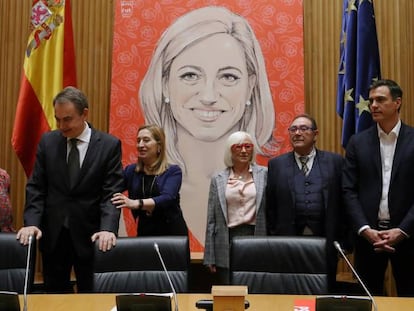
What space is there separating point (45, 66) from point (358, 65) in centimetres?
209

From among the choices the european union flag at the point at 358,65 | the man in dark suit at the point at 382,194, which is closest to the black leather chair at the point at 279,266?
the man in dark suit at the point at 382,194

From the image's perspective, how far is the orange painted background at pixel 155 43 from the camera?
440 centimetres

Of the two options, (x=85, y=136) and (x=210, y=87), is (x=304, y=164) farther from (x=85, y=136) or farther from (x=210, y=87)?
(x=210, y=87)

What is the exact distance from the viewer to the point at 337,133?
4.47m

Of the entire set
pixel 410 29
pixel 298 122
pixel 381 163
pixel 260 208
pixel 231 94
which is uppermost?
pixel 410 29

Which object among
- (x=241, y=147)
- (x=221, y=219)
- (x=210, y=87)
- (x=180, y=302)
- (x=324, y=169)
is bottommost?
(x=180, y=302)

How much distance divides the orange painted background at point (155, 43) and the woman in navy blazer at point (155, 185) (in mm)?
1036

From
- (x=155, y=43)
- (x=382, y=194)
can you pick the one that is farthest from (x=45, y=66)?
(x=382, y=194)

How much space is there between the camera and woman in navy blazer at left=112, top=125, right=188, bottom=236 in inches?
130

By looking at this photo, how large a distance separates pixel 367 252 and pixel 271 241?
86 centimetres

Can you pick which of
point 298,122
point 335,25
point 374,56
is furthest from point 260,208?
point 335,25

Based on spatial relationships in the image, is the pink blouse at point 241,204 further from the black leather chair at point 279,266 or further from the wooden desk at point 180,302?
the wooden desk at point 180,302

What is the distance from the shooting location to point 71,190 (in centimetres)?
296

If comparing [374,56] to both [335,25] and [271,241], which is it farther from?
[271,241]
